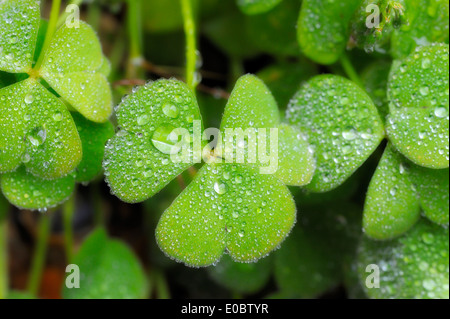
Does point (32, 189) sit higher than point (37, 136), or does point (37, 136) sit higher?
point (37, 136)

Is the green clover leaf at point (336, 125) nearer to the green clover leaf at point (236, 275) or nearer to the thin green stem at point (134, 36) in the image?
the green clover leaf at point (236, 275)

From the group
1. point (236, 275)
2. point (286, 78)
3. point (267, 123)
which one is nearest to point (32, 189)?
point (267, 123)

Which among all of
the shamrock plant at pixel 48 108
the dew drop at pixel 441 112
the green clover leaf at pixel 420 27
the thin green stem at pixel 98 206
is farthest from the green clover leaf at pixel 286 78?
the thin green stem at pixel 98 206

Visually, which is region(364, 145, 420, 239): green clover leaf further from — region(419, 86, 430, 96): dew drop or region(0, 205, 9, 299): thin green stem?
region(0, 205, 9, 299): thin green stem

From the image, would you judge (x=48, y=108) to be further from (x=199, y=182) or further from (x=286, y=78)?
(x=286, y=78)

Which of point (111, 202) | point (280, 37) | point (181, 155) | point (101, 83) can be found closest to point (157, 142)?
point (181, 155)
